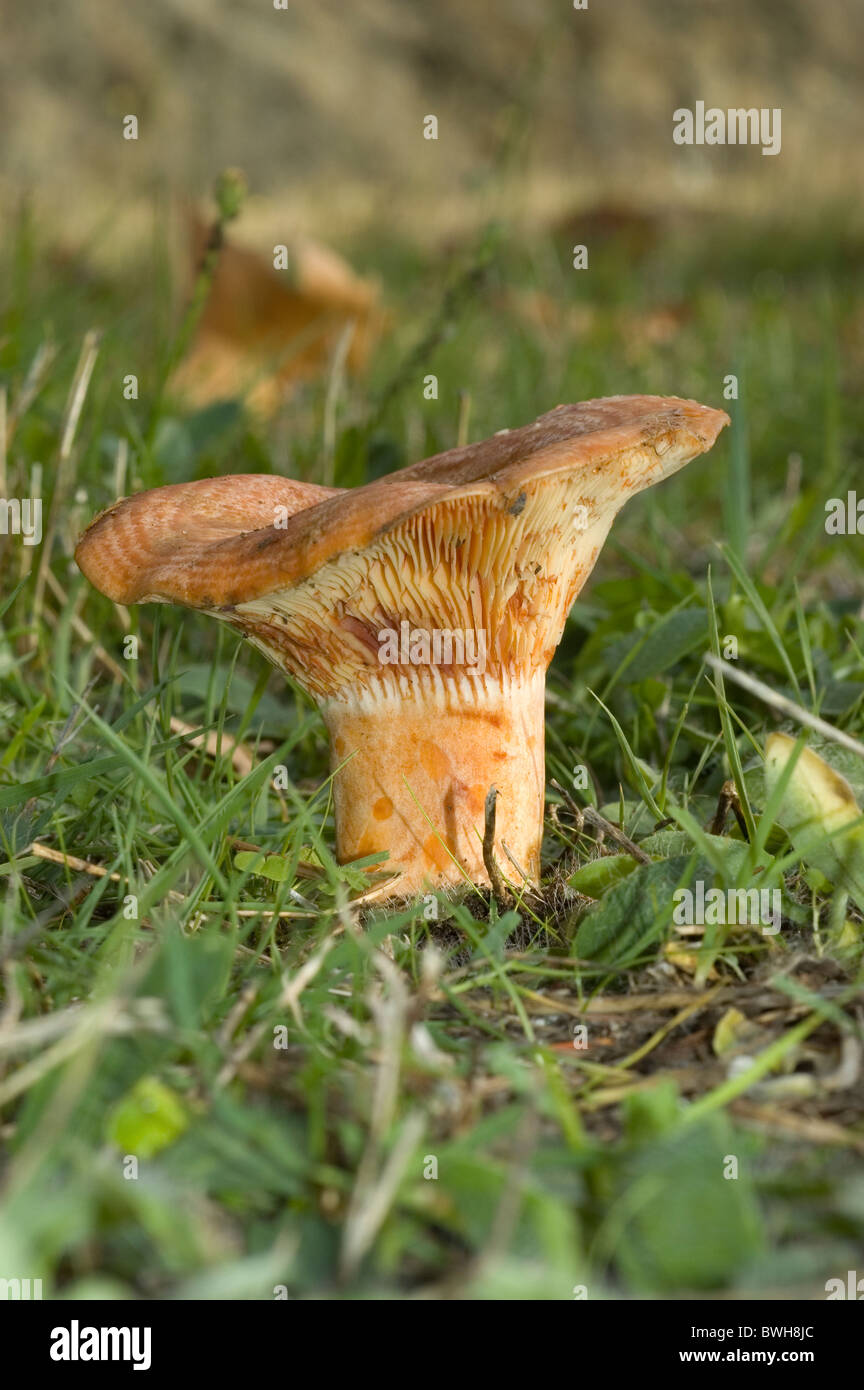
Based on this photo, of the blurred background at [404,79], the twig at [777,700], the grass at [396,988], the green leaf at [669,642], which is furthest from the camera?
the blurred background at [404,79]

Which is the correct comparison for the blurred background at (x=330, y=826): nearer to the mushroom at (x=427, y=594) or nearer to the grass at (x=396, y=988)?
the grass at (x=396, y=988)

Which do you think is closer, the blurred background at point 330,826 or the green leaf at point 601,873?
the blurred background at point 330,826

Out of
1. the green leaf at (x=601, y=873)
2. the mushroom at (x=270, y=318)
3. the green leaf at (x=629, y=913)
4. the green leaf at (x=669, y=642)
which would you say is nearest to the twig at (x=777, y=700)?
the green leaf at (x=629, y=913)

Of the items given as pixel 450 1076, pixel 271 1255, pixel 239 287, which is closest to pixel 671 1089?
pixel 450 1076

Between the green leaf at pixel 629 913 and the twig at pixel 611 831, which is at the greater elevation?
the twig at pixel 611 831
